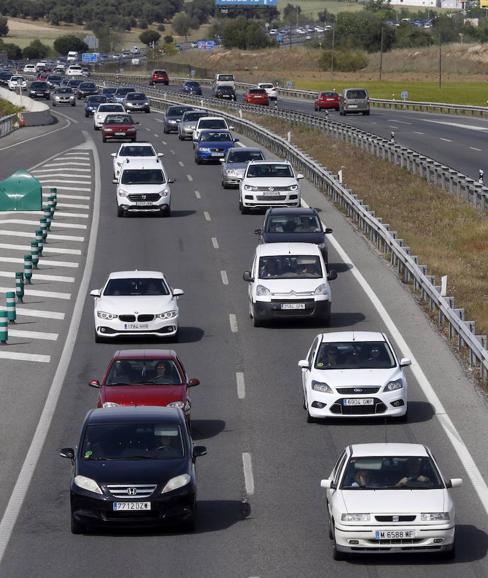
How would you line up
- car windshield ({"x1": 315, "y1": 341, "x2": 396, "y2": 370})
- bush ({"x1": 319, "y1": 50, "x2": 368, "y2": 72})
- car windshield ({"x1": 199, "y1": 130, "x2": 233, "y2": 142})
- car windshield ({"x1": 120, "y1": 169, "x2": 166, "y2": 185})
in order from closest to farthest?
car windshield ({"x1": 315, "y1": 341, "x2": 396, "y2": 370}) → car windshield ({"x1": 120, "y1": 169, "x2": 166, "y2": 185}) → car windshield ({"x1": 199, "y1": 130, "x2": 233, "y2": 142}) → bush ({"x1": 319, "y1": 50, "x2": 368, "y2": 72})

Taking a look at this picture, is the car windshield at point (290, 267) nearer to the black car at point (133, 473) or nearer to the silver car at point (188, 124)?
the black car at point (133, 473)

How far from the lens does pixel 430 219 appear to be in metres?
48.0

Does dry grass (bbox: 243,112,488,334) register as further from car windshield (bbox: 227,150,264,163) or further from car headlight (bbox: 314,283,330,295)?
car windshield (bbox: 227,150,264,163)

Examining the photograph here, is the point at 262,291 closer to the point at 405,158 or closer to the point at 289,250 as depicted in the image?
the point at 289,250

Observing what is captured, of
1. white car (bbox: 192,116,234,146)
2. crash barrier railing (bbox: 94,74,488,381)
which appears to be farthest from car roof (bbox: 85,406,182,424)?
white car (bbox: 192,116,234,146)

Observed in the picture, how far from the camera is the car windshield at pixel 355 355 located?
23062 millimetres

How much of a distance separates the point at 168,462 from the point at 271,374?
951 cm

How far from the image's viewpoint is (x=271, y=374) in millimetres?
26406

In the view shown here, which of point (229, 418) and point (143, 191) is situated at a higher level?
point (229, 418)

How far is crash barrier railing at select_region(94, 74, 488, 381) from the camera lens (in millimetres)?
26562

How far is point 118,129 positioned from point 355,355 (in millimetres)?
50964

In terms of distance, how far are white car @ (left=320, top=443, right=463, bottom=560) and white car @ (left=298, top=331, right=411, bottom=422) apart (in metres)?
6.09

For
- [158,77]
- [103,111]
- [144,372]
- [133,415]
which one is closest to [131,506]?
[133,415]

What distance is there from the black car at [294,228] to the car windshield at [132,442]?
63.5 ft
